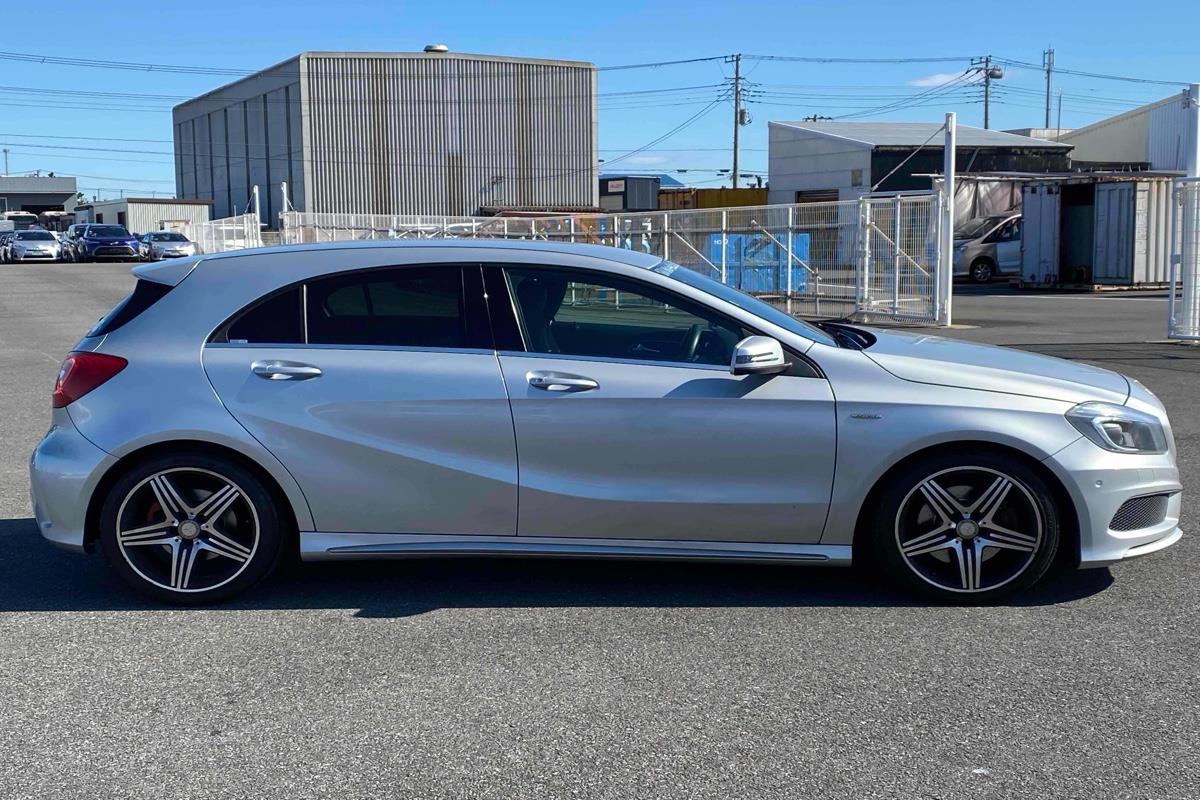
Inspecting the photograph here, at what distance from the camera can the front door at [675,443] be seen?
5086 mm

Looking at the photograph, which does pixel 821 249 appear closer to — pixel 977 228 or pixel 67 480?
pixel 977 228

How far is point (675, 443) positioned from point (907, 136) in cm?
4463

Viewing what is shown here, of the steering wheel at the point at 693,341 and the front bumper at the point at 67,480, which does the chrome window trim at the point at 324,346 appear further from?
the steering wheel at the point at 693,341

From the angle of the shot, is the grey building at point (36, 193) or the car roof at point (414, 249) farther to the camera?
the grey building at point (36, 193)

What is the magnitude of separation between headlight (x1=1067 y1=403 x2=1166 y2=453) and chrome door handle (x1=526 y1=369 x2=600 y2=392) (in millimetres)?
1960

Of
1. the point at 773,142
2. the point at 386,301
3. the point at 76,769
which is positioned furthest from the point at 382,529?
the point at 773,142

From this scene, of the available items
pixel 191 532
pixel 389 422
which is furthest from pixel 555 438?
pixel 191 532

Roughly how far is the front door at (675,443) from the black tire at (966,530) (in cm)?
31

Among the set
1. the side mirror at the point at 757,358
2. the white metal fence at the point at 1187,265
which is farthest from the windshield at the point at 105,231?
the side mirror at the point at 757,358

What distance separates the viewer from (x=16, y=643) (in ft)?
16.1

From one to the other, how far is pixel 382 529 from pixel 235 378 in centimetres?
88

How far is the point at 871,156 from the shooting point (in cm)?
4341

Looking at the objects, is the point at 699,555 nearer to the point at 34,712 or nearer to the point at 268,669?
the point at 268,669

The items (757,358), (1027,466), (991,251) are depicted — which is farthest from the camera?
(991,251)
